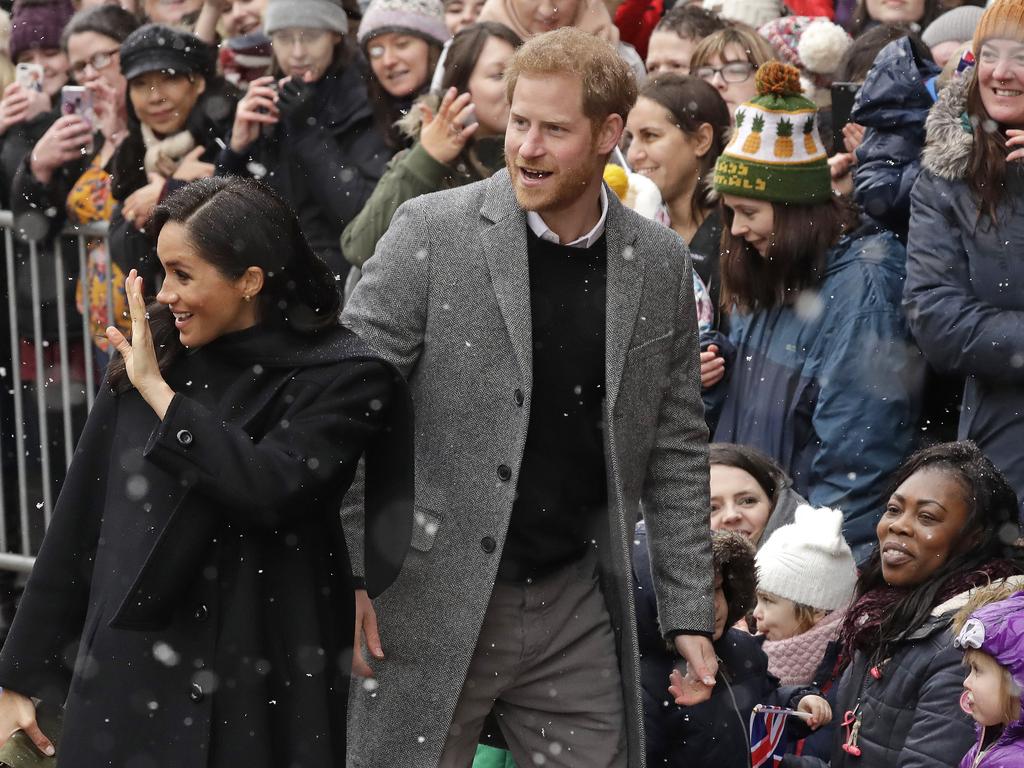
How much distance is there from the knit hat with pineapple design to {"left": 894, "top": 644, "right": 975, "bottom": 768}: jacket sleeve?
6.80 ft

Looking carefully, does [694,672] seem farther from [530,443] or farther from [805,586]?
[805,586]

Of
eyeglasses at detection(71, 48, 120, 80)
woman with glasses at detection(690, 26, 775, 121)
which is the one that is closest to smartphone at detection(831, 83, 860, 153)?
woman with glasses at detection(690, 26, 775, 121)

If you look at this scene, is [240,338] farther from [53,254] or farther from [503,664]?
[53,254]

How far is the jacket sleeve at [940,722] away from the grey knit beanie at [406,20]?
393cm

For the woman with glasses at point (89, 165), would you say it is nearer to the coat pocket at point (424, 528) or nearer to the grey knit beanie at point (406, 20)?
the grey knit beanie at point (406, 20)

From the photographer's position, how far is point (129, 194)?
7.93m

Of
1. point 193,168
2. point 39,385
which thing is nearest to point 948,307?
point 193,168

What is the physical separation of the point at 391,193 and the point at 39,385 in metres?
2.02

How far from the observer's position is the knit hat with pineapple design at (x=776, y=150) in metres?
6.36

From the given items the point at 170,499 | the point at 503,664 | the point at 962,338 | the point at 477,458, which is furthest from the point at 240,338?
the point at 962,338

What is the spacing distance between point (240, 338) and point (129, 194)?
4.09 m

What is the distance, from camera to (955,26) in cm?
753

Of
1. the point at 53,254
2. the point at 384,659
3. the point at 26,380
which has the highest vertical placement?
the point at 384,659

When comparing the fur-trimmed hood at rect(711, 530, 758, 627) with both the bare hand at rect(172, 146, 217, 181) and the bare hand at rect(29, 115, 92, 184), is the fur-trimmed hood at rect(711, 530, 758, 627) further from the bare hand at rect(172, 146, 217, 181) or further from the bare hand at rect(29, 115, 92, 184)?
the bare hand at rect(29, 115, 92, 184)
